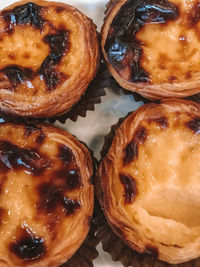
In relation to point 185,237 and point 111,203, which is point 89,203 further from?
point 185,237

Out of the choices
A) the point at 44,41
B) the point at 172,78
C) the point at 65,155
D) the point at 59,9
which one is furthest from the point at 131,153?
the point at 59,9

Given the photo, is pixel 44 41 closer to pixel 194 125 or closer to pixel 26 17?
pixel 26 17

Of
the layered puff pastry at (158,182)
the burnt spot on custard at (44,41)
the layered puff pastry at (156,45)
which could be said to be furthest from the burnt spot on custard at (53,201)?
the layered puff pastry at (156,45)

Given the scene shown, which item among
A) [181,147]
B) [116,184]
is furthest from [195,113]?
[116,184]

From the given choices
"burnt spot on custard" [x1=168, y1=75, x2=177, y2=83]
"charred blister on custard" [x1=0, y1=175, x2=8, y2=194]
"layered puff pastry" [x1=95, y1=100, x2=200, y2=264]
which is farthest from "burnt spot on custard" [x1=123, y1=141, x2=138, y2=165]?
"charred blister on custard" [x1=0, y1=175, x2=8, y2=194]

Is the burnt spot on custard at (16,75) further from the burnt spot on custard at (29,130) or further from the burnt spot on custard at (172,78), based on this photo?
the burnt spot on custard at (172,78)

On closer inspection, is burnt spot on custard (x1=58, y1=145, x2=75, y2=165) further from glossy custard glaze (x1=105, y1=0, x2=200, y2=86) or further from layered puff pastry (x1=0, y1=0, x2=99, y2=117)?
glossy custard glaze (x1=105, y1=0, x2=200, y2=86)
